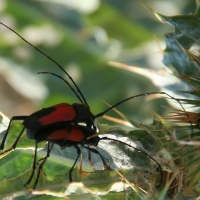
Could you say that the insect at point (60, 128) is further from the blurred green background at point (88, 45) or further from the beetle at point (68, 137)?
the blurred green background at point (88, 45)

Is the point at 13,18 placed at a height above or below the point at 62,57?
above

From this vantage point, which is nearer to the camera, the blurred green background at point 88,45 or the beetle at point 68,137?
the beetle at point 68,137

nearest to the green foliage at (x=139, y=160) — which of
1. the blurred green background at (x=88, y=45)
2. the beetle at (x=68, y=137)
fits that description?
the beetle at (x=68, y=137)

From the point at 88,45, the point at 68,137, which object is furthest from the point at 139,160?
the point at 88,45

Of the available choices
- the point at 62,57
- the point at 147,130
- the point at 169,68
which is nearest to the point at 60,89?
the point at 62,57

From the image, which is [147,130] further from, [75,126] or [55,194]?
[55,194]

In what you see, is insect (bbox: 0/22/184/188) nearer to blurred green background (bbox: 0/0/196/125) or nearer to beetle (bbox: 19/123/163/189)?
beetle (bbox: 19/123/163/189)

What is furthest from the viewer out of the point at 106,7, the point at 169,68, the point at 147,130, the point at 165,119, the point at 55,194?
the point at 106,7

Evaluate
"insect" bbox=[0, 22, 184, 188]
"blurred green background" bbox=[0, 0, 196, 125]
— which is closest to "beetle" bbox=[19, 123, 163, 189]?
"insect" bbox=[0, 22, 184, 188]
